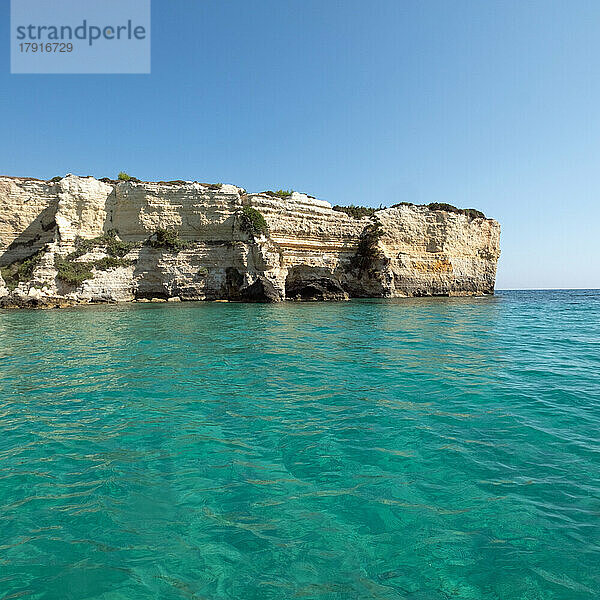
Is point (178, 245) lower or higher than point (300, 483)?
higher

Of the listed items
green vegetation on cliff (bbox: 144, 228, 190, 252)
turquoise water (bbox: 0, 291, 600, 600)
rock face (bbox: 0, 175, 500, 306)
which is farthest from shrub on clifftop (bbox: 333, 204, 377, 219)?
turquoise water (bbox: 0, 291, 600, 600)

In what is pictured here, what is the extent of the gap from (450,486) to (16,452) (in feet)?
17.9

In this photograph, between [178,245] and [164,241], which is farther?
[178,245]

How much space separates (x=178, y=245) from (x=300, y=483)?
111 ft

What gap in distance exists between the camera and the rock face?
107 ft

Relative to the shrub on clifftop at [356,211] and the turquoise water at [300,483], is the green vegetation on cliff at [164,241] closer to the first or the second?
the shrub on clifftop at [356,211]

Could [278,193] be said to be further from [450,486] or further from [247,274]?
[450,486]

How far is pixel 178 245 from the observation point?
35062 mm

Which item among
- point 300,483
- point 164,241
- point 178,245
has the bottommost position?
point 300,483

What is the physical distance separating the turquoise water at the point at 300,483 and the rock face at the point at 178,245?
26048 millimetres

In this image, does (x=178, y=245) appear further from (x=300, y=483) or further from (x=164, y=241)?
(x=300, y=483)

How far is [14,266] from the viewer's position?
33.0 m

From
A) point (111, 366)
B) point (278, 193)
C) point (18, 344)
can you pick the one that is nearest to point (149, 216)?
point (278, 193)

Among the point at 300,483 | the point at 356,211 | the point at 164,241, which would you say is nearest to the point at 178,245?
the point at 164,241
